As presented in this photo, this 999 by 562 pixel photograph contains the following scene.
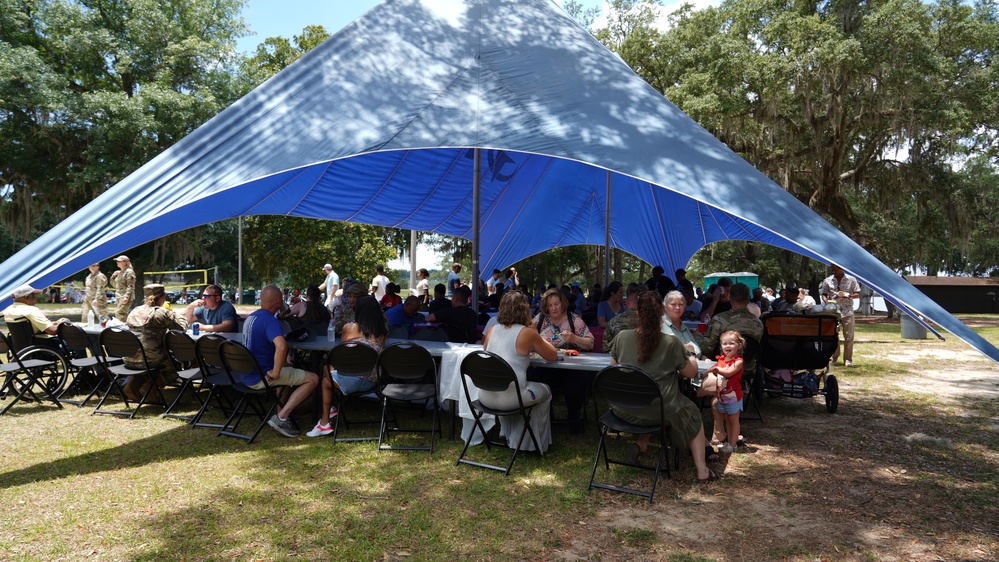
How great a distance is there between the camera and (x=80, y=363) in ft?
21.2

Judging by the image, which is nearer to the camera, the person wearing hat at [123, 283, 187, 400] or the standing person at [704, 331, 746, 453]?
the standing person at [704, 331, 746, 453]

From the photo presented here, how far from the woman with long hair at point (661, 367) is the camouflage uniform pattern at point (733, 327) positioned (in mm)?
1428

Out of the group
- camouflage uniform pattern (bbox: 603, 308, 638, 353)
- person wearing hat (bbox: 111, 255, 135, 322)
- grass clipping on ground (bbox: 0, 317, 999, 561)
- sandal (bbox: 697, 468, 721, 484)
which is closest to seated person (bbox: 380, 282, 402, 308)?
grass clipping on ground (bbox: 0, 317, 999, 561)

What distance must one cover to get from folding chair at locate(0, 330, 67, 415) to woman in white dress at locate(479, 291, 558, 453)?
4540 millimetres

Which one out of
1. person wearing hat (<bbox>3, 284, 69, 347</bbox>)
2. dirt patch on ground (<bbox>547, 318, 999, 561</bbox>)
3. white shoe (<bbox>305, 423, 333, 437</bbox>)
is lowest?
dirt patch on ground (<bbox>547, 318, 999, 561</bbox>)

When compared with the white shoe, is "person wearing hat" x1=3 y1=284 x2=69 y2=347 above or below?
above

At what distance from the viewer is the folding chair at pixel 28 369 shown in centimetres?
633

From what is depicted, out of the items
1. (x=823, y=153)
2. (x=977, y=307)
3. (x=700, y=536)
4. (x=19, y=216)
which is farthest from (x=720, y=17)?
(x=977, y=307)

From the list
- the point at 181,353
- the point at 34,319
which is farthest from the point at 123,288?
the point at 181,353

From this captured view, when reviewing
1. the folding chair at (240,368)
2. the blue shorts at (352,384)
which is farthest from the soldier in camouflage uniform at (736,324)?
the folding chair at (240,368)

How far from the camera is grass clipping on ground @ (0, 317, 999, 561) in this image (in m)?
3.39

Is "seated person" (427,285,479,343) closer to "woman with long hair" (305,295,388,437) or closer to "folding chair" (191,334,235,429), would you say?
"woman with long hair" (305,295,388,437)

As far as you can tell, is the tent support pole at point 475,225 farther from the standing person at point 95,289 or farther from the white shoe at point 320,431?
the standing person at point 95,289

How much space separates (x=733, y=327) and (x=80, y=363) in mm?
6154
